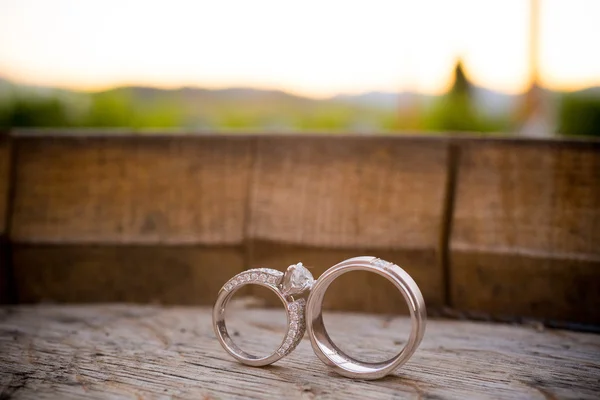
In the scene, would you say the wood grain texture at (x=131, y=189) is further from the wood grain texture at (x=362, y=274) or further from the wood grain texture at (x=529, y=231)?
the wood grain texture at (x=529, y=231)

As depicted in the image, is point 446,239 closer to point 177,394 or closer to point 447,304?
point 447,304

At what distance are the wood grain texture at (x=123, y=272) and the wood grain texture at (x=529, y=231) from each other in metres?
0.74

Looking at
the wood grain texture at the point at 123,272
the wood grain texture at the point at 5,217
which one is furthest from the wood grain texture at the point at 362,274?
the wood grain texture at the point at 5,217

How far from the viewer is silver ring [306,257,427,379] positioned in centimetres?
122

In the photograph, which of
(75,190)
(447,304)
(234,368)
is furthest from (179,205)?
(447,304)

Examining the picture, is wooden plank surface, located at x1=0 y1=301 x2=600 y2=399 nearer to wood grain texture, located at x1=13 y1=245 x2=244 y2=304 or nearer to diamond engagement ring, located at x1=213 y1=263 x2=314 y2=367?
diamond engagement ring, located at x1=213 y1=263 x2=314 y2=367

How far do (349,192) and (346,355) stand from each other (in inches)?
28.4

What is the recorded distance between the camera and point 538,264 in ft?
5.86

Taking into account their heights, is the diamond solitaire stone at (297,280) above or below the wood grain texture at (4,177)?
below

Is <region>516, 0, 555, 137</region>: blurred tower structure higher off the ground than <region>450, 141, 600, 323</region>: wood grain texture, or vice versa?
<region>516, 0, 555, 137</region>: blurred tower structure

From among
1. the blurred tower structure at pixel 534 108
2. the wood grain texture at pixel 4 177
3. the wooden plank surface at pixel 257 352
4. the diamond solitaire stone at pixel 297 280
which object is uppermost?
the blurred tower structure at pixel 534 108

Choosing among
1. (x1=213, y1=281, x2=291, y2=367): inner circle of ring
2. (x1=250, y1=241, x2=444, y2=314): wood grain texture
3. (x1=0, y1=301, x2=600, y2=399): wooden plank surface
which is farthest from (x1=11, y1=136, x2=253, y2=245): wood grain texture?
(x1=213, y1=281, x2=291, y2=367): inner circle of ring

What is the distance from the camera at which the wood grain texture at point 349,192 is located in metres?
1.91

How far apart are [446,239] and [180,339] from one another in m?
0.85
